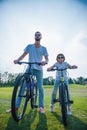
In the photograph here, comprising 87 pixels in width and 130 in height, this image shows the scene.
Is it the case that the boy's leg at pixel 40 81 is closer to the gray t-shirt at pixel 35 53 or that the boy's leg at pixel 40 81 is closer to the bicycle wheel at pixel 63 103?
the gray t-shirt at pixel 35 53

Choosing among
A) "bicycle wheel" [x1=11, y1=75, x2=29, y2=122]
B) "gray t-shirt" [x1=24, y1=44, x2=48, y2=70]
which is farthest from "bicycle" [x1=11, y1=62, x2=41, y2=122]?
"gray t-shirt" [x1=24, y1=44, x2=48, y2=70]

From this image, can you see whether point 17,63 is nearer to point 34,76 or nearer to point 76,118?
point 34,76

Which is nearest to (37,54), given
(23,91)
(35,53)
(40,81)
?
(35,53)

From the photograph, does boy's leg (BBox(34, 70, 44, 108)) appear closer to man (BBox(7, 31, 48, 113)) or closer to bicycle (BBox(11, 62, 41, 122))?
man (BBox(7, 31, 48, 113))

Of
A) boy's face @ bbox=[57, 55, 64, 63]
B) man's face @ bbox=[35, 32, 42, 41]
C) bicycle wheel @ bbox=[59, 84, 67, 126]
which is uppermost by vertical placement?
man's face @ bbox=[35, 32, 42, 41]

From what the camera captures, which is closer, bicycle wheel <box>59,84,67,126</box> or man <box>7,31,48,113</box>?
bicycle wheel <box>59,84,67,126</box>

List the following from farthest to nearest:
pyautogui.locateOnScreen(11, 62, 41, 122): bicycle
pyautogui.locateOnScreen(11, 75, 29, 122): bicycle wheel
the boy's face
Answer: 1. the boy's face
2. pyautogui.locateOnScreen(11, 62, 41, 122): bicycle
3. pyautogui.locateOnScreen(11, 75, 29, 122): bicycle wheel

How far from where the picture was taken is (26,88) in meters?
5.91

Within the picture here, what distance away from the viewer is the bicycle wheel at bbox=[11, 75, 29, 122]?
5.20 metres

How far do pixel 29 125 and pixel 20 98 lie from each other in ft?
2.57

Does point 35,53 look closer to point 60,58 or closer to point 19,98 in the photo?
point 60,58

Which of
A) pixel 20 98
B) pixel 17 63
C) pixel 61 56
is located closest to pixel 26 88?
pixel 20 98

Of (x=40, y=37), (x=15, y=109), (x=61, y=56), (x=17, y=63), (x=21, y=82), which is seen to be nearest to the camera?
(x=15, y=109)

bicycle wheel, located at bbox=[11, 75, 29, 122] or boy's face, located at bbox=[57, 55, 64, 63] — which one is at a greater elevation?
boy's face, located at bbox=[57, 55, 64, 63]
